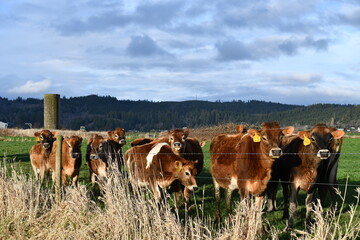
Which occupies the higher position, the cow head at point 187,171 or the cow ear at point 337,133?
the cow ear at point 337,133

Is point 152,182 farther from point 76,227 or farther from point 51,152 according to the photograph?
point 51,152

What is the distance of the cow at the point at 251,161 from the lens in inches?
382

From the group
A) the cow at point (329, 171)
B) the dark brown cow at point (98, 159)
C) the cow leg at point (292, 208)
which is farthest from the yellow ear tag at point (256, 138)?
the dark brown cow at point (98, 159)

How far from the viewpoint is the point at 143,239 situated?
727cm

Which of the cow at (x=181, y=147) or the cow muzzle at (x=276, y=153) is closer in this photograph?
the cow muzzle at (x=276, y=153)

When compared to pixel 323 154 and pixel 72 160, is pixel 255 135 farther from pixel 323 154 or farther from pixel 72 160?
pixel 72 160

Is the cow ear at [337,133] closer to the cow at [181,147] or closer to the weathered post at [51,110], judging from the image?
the cow at [181,147]

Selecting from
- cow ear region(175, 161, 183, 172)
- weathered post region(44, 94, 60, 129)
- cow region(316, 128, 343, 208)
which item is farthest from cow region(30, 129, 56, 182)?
cow region(316, 128, 343, 208)

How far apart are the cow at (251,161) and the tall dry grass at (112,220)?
135 cm

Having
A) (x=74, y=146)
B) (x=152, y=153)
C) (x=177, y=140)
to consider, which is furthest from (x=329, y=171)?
(x=74, y=146)

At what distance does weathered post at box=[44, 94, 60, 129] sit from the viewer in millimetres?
14750

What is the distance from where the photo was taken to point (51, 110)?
14758 mm

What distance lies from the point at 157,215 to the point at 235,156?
368 centimetres

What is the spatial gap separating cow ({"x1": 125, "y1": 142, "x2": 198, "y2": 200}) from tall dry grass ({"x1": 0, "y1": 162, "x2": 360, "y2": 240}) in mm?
1689
